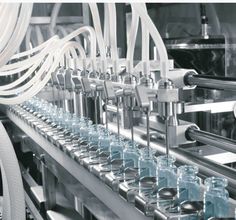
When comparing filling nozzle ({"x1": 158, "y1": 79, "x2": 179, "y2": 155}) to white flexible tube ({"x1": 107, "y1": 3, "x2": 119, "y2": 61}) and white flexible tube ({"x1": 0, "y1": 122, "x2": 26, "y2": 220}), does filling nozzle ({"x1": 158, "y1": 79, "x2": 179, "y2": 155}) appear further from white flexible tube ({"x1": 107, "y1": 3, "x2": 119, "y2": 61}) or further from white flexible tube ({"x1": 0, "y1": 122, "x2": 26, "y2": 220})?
white flexible tube ({"x1": 0, "y1": 122, "x2": 26, "y2": 220})

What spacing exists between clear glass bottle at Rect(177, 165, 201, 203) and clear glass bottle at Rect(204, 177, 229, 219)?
2.3 inches

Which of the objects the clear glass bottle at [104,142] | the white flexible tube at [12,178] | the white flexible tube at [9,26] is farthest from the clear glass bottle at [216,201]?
the white flexible tube at [12,178]

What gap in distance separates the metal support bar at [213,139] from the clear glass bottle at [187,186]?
246 mm

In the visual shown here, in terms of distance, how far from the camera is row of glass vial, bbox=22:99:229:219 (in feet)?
2.23

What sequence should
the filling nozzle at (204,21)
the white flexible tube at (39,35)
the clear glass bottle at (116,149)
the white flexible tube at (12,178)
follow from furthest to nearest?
the white flexible tube at (39,35)
the filling nozzle at (204,21)
the white flexible tube at (12,178)
the clear glass bottle at (116,149)

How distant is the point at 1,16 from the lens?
1.28m

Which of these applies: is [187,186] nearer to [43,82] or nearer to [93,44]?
[93,44]

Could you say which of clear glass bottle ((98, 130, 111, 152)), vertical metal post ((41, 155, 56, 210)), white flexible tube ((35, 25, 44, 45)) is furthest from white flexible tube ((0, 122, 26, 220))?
white flexible tube ((35, 25, 44, 45))

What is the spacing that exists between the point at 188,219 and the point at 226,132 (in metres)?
1.70

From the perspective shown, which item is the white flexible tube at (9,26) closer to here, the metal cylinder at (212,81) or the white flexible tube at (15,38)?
the white flexible tube at (15,38)

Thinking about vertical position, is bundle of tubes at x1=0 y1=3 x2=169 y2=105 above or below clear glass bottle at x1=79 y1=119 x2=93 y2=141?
above

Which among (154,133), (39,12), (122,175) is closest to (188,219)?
(122,175)

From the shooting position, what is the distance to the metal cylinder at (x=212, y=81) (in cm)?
92

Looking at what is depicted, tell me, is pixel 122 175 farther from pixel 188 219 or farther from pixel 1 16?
pixel 1 16
